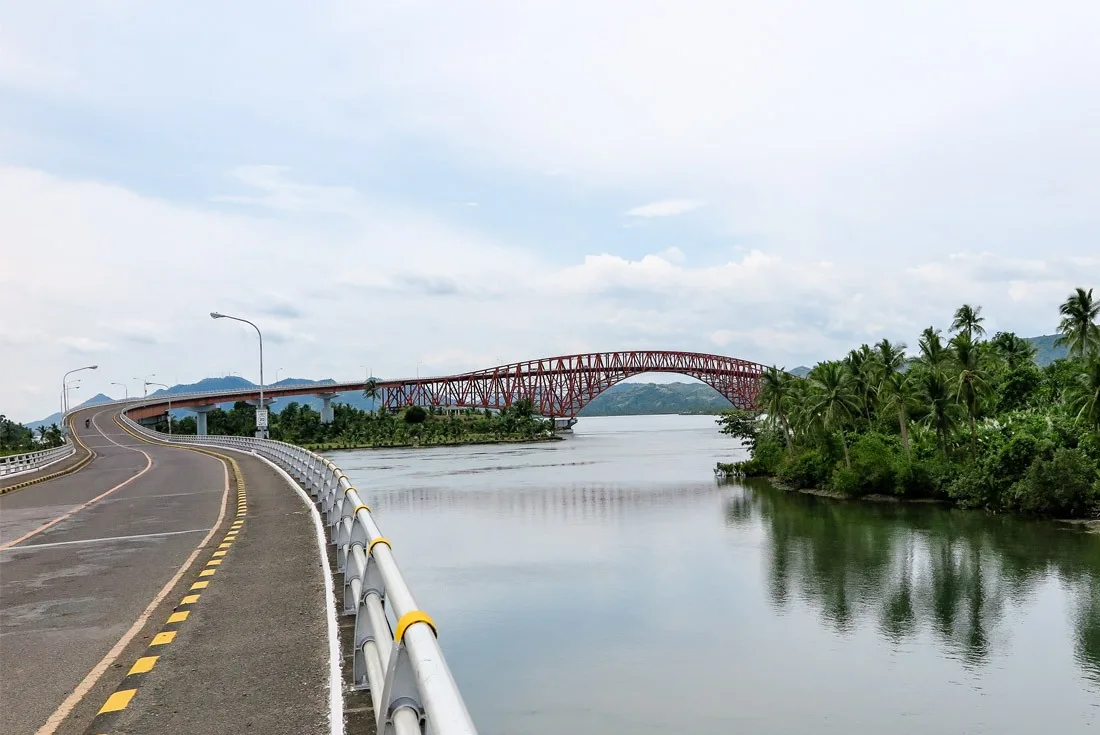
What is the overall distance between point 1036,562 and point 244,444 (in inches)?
2143

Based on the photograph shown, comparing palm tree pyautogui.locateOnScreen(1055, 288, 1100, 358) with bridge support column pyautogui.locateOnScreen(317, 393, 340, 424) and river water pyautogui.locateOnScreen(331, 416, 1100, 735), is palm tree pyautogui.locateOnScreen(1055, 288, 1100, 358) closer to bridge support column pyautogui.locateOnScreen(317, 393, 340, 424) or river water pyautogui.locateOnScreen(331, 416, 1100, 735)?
river water pyautogui.locateOnScreen(331, 416, 1100, 735)

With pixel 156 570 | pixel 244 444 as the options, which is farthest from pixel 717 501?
pixel 156 570

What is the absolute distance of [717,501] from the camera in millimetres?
62062

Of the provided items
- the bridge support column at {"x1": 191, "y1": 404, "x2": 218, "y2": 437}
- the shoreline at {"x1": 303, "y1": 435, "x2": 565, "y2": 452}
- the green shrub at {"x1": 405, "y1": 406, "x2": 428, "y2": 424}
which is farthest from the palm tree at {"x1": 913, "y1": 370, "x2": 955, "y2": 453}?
the green shrub at {"x1": 405, "y1": 406, "x2": 428, "y2": 424}

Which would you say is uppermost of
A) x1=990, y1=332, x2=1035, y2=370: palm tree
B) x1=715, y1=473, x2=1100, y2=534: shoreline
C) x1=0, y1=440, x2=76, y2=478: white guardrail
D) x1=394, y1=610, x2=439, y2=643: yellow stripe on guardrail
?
x1=990, y1=332, x2=1035, y2=370: palm tree

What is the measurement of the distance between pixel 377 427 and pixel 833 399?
10484 centimetres

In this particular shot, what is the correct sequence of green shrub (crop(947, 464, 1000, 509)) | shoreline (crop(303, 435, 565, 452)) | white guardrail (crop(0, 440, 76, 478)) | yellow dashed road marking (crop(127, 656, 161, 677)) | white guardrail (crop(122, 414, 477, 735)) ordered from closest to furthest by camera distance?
white guardrail (crop(122, 414, 477, 735))
yellow dashed road marking (crop(127, 656, 161, 677))
white guardrail (crop(0, 440, 76, 478))
green shrub (crop(947, 464, 1000, 509))
shoreline (crop(303, 435, 565, 452))

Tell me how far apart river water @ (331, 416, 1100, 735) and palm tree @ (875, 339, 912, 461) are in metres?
9.63

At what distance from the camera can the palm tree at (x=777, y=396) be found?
79812 mm

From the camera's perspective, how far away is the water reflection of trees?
94.9 feet

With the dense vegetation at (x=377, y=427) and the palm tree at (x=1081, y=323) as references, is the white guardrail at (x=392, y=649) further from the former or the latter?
the dense vegetation at (x=377, y=427)

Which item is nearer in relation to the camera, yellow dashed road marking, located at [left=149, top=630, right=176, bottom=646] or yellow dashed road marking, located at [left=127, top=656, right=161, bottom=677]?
yellow dashed road marking, located at [left=127, top=656, right=161, bottom=677]

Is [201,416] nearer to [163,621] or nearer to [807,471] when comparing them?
[807,471]

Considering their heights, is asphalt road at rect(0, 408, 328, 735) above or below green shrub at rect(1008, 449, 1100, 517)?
above
